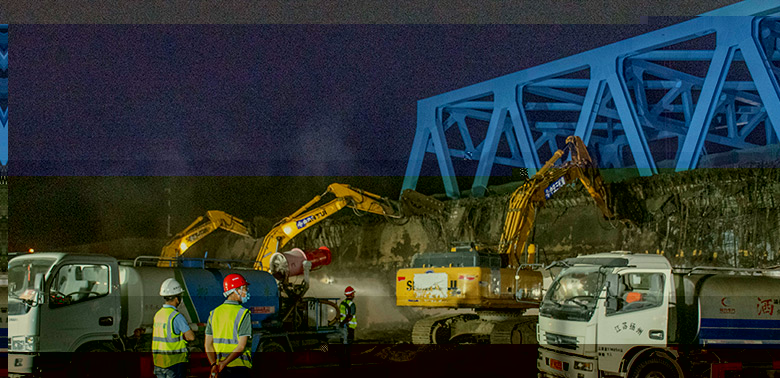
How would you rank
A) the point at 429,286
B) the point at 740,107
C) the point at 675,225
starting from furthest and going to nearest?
the point at 740,107, the point at 675,225, the point at 429,286

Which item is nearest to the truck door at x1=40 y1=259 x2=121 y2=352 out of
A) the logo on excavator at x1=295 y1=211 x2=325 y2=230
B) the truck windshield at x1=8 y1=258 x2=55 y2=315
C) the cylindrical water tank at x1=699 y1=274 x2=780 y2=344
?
the truck windshield at x1=8 y1=258 x2=55 y2=315

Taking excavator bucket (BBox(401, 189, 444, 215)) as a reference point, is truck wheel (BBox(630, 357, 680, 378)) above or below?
below

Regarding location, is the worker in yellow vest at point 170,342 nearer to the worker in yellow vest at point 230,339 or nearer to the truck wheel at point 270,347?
the worker in yellow vest at point 230,339

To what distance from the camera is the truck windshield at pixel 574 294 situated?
12.1 m

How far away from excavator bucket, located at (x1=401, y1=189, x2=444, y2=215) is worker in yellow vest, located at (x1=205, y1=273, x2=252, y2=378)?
2290 centimetres

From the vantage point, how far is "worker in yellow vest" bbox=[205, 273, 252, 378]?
7.98 m

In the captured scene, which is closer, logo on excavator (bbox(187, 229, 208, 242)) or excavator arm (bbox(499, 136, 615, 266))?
excavator arm (bbox(499, 136, 615, 266))

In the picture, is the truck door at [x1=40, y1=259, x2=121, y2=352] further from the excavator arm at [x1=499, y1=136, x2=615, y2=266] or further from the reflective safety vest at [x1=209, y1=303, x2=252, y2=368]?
the excavator arm at [x1=499, y1=136, x2=615, y2=266]

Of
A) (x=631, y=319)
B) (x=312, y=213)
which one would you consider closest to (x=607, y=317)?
(x=631, y=319)

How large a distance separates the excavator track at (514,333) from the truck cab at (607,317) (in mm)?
4729

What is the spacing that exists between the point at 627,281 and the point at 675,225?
14.6 m

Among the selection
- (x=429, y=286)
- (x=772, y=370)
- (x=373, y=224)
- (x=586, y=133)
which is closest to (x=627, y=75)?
(x=586, y=133)

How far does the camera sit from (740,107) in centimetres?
4825

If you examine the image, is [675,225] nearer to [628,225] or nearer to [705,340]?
[628,225]
